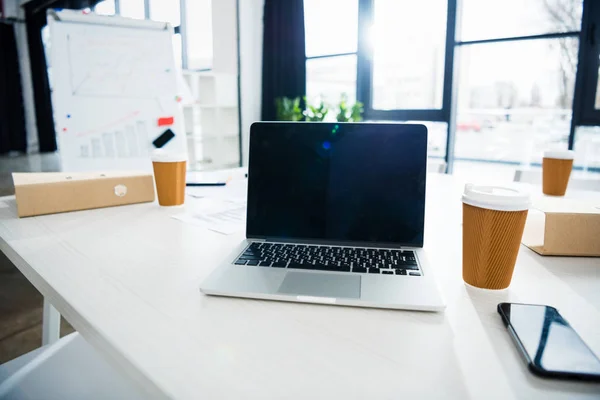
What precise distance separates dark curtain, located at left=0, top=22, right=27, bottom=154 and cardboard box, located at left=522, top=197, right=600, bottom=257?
9.69 meters

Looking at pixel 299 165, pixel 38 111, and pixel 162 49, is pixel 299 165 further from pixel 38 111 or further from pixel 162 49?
pixel 38 111

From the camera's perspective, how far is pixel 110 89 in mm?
2234

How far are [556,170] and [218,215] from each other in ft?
3.36

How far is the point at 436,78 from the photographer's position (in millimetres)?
3850

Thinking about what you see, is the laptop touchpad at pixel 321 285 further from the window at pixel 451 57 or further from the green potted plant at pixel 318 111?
the green potted plant at pixel 318 111

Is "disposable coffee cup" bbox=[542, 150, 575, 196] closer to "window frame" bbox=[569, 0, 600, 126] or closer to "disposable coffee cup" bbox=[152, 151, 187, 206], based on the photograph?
"disposable coffee cup" bbox=[152, 151, 187, 206]

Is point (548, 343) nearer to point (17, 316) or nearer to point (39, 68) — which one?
point (17, 316)

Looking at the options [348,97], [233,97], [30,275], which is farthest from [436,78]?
[30,275]

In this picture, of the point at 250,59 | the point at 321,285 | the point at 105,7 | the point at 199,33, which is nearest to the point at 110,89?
the point at 321,285

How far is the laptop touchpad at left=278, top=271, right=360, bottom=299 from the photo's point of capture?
555mm

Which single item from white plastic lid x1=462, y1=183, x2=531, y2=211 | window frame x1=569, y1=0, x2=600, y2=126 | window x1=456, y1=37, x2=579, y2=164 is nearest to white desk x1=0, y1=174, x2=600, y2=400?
white plastic lid x1=462, y1=183, x2=531, y2=211

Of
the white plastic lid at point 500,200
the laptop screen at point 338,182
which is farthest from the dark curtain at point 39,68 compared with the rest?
the white plastic lid at point 500,200

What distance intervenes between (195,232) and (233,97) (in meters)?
4.19

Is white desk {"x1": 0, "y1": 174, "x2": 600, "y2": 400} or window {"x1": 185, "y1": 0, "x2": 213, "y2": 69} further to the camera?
window {"x1": 185, "y1": 0, "x2": 213, "y2": 69}
